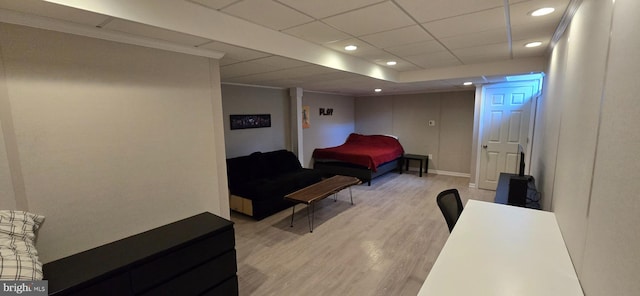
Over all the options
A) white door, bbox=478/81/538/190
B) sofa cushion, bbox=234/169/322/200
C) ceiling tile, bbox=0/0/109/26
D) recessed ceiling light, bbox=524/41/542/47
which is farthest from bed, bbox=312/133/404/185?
ceiling tile, bbox=0/0/109/26

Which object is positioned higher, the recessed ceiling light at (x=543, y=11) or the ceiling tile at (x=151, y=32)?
the recessed ceiling light at (x=543, y=11)

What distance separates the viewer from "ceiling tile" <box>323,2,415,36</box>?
1.91 metres

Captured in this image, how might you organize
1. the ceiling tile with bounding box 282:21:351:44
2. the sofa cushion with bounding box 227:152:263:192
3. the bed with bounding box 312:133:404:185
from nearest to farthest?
the ceiling tile with bounding box 282:21:351:44 < the sofa cushion with bounding box 227:152:263:192 < the bed with bounding box 312:133:404:185

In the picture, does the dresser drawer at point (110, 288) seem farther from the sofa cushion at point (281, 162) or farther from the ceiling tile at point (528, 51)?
the ceiling tile at point (528, 51)

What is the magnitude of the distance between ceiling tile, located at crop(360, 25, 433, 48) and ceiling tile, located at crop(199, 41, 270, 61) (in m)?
1.03

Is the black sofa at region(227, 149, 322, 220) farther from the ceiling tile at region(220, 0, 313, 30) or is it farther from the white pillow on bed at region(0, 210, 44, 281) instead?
Result: the white pillow on bed at region(0, 210, 44, 281)

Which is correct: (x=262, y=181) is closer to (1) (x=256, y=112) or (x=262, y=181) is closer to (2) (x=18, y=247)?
(1) (x=256, y=112)

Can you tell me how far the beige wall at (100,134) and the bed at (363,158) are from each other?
11.8 feet

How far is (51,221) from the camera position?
1621 millimetres

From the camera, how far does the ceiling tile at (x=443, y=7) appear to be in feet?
5.90

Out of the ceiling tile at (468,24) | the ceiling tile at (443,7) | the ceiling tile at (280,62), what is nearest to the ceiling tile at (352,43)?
the ceiling tile at (280,62)

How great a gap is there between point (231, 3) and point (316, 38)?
39.1 inches

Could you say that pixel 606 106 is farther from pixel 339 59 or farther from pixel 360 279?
pixel 339 59

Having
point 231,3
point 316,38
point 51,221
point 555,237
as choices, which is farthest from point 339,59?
point 51,221
